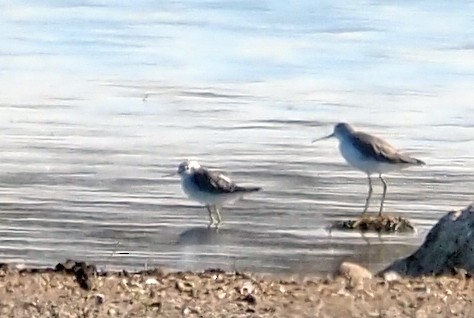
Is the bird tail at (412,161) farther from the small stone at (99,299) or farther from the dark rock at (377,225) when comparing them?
the small stone at (99,299)

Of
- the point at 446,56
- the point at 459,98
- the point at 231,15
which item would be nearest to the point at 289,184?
the point at 459,98

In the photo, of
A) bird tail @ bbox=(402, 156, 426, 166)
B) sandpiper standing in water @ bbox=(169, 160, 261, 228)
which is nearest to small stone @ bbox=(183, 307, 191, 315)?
sandpiper standing in water @ bbox=(169, 160, 261, 228)

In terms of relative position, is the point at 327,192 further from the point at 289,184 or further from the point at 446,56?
the point at 446,56

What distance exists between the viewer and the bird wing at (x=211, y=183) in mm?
10953

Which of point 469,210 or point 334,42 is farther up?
point 469,210

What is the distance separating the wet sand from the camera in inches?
271

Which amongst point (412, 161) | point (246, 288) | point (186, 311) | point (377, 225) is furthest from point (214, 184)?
point (186, 311)

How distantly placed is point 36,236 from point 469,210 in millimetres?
2744

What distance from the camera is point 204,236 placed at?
1028cm

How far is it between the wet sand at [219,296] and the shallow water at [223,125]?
66.1 inches

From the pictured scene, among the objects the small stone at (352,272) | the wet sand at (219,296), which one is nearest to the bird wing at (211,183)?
the small stone at (352,272)

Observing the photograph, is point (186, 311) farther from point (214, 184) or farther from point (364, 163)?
point (364, 163)

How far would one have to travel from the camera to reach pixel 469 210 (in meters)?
8.66

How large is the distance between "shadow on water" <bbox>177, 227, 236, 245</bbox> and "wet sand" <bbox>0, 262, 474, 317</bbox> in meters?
2.16
